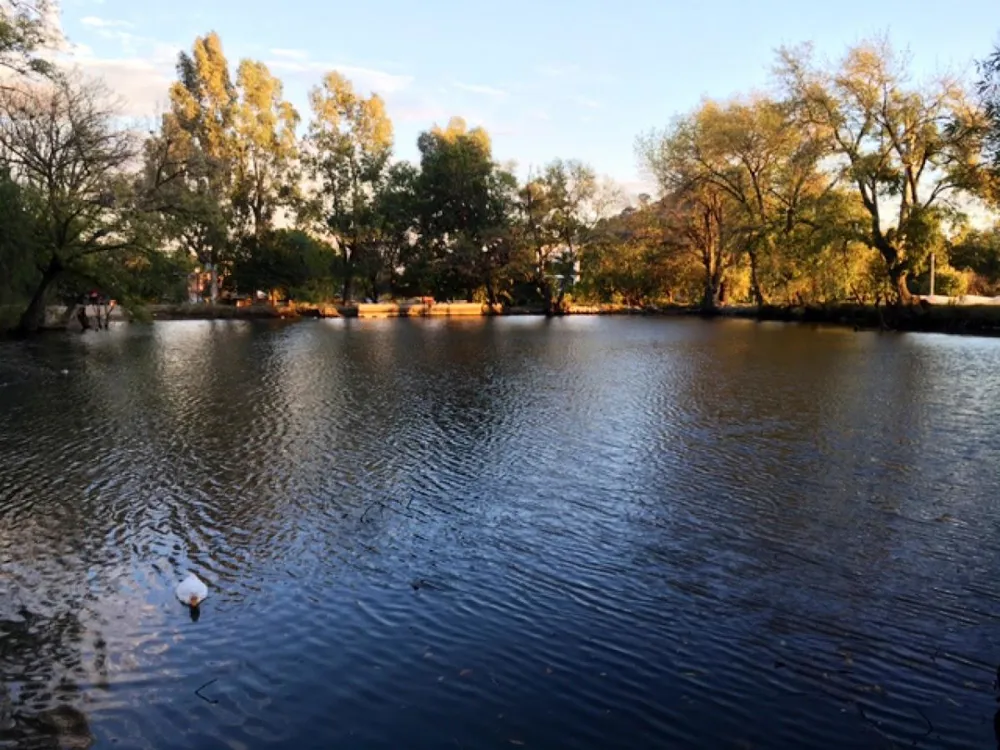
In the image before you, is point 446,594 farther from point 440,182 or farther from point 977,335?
point 440,182

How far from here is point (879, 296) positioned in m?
43.8

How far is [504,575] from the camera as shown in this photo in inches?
272

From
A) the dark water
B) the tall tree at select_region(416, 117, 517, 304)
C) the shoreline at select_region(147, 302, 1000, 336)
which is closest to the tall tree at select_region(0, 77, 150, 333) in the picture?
the shoreline at select_region(147, 302, 1000, 336)

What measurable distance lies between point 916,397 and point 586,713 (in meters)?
15.4

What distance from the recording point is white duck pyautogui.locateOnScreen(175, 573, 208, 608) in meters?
6.15

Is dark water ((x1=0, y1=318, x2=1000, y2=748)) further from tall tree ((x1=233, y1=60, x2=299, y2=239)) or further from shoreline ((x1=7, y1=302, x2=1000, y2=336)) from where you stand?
tall tree ((x1=233, y1=60, x2=299, y2=239))

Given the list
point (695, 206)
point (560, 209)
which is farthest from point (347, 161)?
point (695, 206)

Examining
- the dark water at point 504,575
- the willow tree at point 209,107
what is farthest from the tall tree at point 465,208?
the dark water at point 504,575

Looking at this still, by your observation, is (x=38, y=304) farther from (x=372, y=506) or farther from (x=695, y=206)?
(x=695, y=206)

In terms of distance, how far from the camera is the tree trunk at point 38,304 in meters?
33.4

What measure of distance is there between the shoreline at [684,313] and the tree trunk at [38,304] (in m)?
2.82

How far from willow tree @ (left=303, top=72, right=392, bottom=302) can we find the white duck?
68131 mm

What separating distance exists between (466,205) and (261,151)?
20152 millimetres

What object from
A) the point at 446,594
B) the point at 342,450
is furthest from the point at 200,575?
the point at 342,450
